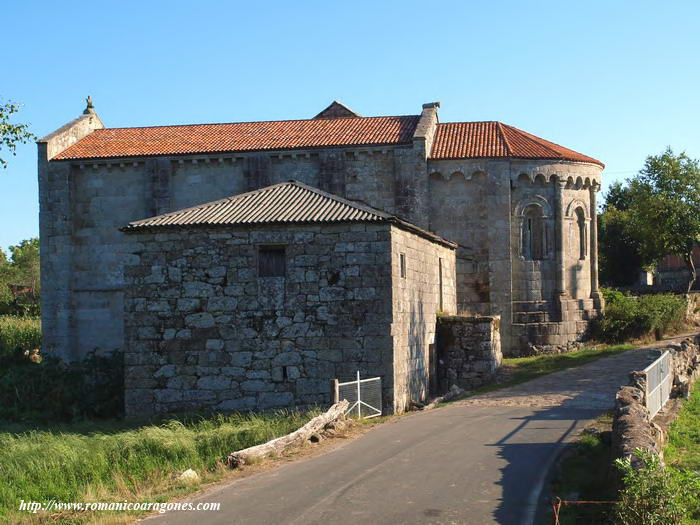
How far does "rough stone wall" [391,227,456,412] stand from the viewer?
19.5 m

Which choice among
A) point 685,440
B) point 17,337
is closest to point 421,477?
point 685,440

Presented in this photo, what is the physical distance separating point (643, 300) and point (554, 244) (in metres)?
4.70

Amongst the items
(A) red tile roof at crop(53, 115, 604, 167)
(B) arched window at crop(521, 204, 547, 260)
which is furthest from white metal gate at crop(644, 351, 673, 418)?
(A) red tile roof at crop(53, 115, 604, 167)

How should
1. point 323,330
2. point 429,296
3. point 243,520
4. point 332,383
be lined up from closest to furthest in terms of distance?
point 243,520, point 332,383, point 323,330, point 429,296

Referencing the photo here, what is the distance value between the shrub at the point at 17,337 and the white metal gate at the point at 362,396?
60.5 feet

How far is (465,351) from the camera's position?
24.4 metres

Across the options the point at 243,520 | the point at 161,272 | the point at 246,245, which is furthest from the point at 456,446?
the point at 161,272

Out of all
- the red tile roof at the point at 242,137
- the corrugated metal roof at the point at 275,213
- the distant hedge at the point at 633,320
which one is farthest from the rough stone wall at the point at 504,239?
the corrugated metal roof at the point at 275,213

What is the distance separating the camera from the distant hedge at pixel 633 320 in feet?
102

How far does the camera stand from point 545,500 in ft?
32.9

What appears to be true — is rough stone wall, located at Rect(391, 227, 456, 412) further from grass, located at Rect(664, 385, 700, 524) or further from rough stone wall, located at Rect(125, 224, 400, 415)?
grass, located at Rect(664, 385, 700, 524)

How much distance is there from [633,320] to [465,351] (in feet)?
32.2

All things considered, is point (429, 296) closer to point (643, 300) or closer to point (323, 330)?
point (323, 330)

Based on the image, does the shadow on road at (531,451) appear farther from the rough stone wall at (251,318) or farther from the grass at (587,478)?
the rough stone wall at (251,318)
